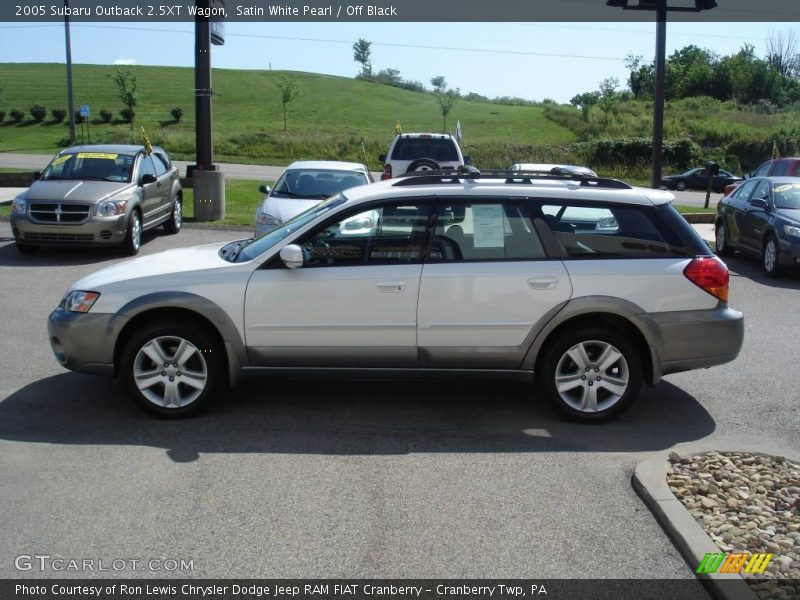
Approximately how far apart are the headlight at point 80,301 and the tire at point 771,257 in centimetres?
1022

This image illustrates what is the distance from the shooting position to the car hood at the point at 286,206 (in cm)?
1309

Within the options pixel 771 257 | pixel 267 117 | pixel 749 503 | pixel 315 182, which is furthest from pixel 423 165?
pixel 267 117

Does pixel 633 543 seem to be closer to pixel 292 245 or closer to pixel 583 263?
pixel 583 263

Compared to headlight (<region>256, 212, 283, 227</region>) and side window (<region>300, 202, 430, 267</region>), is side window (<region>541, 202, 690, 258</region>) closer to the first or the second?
side window (<region>300, 202, 430, 267</region>)

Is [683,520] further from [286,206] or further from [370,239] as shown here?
[286,206]

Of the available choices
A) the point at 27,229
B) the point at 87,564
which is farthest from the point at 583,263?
the point at 27,229

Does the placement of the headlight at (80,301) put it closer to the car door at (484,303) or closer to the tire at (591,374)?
the car door at (484,303)

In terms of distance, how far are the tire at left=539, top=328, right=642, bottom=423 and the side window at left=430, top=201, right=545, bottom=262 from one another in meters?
0.69

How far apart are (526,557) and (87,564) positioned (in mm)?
2070

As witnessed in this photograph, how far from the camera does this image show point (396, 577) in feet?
12.9

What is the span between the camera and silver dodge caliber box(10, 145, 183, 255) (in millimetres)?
13109

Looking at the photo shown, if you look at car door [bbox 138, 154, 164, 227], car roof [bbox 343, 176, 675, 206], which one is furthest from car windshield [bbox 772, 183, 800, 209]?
car door [bbox 138, 154, 164, 227]

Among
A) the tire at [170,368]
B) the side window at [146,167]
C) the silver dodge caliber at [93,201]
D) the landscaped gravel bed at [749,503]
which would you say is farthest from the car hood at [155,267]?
the side window at [146,167]

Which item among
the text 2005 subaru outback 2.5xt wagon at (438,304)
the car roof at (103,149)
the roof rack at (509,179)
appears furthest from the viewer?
the car roof at (103,149)
